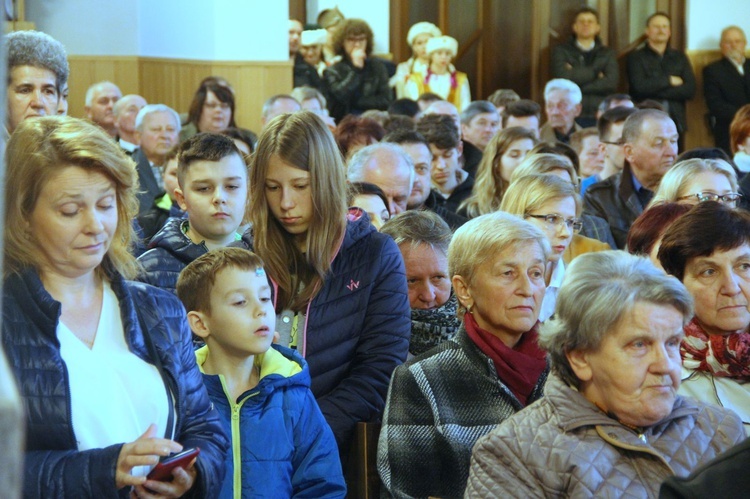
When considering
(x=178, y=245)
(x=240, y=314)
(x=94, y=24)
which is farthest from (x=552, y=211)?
(x=94, y=24)

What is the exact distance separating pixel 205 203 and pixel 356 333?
0.66 meters

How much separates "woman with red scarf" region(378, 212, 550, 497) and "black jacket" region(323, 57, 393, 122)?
25.6 feet

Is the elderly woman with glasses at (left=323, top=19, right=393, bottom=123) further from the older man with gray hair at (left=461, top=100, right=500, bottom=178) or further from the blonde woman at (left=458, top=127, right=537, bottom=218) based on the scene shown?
the blonde woman at (left=458, top=127, right=537, bottom=218)

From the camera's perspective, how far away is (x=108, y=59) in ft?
33.8

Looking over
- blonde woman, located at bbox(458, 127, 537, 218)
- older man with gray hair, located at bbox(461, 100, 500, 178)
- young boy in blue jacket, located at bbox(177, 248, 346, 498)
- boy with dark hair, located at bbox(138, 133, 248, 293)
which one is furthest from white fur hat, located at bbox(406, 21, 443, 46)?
young boy in blue jacket, located at bbox(177, 248, 346, 498)

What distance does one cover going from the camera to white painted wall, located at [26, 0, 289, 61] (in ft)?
33.6

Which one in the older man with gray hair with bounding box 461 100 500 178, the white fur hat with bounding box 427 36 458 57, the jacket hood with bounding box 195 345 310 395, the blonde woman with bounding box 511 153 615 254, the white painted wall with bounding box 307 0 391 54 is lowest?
the jacket hood with bounding box 195 345 310 395

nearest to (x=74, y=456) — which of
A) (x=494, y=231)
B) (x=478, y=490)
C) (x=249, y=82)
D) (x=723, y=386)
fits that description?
(x=478, y=490)

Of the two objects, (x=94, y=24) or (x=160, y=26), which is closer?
(x=94, y=24)

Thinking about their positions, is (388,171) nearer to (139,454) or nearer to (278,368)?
(278,368)

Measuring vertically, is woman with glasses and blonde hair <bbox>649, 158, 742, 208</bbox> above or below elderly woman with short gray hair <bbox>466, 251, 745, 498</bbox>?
above

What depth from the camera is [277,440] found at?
277cm

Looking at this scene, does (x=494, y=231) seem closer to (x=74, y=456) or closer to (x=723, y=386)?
(x=723, y=386)

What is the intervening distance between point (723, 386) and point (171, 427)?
1.36 m
